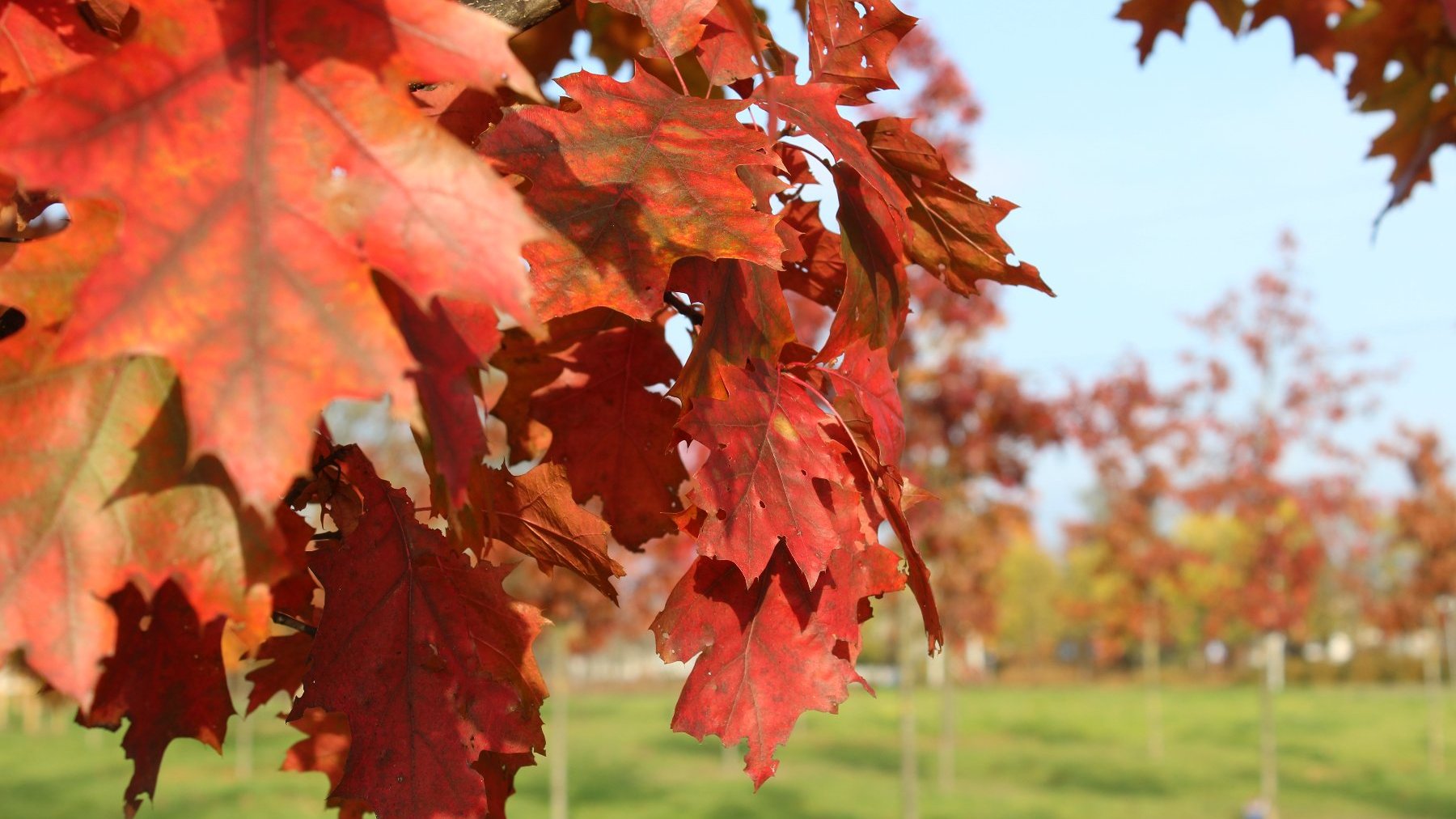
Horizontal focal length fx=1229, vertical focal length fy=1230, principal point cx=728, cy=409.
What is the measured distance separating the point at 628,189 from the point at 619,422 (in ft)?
1.34

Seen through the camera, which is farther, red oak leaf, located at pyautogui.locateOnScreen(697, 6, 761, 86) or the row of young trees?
red oak leaf, located at pyautogui.locateOnScreen(697, 6, 761, 86)

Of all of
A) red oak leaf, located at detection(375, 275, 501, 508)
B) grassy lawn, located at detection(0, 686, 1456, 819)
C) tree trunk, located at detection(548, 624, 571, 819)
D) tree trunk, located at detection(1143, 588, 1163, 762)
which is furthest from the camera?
tree trunk, located at detection(1143, 588, 1163, 762)

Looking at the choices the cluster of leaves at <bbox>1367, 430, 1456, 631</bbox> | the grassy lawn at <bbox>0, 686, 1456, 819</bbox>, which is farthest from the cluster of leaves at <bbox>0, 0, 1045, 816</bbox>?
the cluster of leaves at <bbox>1367, 430, 1456, 631</bbox>

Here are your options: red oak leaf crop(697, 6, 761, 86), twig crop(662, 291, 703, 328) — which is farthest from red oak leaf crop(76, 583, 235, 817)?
red oak leaf crop(697, 6, 761, 86)

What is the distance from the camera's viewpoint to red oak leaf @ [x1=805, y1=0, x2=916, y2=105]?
1203 mm

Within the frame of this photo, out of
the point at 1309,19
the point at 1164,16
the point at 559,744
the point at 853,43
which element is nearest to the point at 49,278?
the point at 853,43

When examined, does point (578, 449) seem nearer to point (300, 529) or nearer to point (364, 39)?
point (300, 529)

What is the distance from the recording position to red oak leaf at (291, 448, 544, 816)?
1.02 meters

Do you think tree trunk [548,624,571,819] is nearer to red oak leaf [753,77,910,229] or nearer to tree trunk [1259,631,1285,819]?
tree trunk [1259,631,1285,819]

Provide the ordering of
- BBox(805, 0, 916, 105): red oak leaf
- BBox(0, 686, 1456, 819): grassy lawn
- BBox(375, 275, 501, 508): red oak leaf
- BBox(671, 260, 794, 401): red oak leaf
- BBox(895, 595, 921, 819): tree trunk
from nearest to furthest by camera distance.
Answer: BBox(375, 275, 501, 508): red oak leaf < BBox(671, 260, 794, 401): red oak leaf < BBox(805, 0, 916, 105): red oak leaf < BBox(895, 595, 921, 819): tree trunk < BBox(0, 686, 1456, 819): grassy lawn

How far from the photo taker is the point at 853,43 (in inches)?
47.8

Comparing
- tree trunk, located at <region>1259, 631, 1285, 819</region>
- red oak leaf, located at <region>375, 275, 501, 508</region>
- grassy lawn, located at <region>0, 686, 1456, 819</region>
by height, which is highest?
red oak leaf, located at <region>375, 275, 501, 508</region>

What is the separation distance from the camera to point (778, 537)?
41.9 inches

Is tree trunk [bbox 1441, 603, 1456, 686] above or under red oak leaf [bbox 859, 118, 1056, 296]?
under
